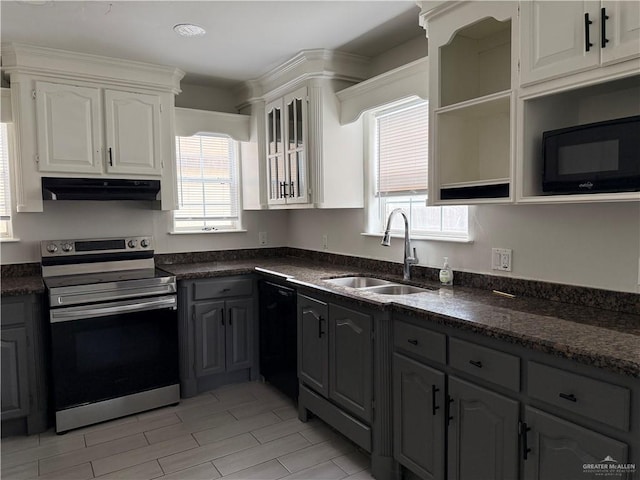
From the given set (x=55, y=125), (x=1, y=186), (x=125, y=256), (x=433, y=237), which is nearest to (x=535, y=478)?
(x=433, y=237)

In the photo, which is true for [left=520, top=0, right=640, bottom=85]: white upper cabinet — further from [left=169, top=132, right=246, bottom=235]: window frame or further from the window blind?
[left=169, top=132, right=246, bottom=235]: window frame

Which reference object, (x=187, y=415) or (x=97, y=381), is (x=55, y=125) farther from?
(x=187, y=415)

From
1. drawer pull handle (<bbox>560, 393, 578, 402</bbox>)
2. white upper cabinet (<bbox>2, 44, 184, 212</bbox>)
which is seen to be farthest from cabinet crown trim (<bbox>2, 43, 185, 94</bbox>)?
drawer pull handle (<bbox>560, 393, 578, 402</bbox>)

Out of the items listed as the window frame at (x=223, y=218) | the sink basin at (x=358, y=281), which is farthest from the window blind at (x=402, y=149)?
the window frame at (x=223, y=218)

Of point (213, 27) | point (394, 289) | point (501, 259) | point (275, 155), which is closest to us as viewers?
point (501, 259)

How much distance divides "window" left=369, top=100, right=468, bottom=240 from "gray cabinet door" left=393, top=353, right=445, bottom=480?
3.03ft

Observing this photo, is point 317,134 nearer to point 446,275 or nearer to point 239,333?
point 446,275

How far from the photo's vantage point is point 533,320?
5.74 ft

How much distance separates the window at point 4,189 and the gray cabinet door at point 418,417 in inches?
114

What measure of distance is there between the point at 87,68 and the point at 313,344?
242 centimetres

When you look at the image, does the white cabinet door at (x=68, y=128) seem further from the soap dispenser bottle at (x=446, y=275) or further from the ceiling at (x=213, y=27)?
the soap dispenser bottle at (x=446, y=275)

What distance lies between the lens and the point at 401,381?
212cm

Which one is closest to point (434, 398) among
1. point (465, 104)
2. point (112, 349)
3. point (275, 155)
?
point (465, 104)

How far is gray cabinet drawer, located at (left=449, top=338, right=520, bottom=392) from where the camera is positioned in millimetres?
1609
